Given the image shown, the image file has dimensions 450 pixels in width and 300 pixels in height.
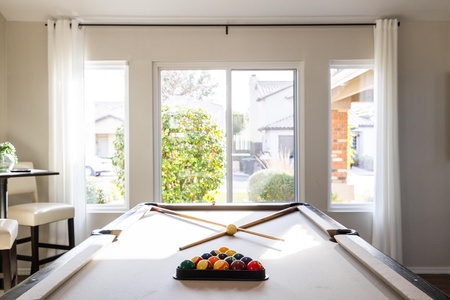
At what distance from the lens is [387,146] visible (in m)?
4.11

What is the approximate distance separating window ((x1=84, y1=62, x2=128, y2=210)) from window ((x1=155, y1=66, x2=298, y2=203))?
420 millimetres

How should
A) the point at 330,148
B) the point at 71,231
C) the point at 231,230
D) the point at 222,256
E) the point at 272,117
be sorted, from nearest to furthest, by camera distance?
1. the point at 222,256
2. the point at 231,230
3. the point at 71,231
4. the point at 330,148
5. the point at 272,117

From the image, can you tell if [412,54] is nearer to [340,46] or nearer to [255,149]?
[340,46]

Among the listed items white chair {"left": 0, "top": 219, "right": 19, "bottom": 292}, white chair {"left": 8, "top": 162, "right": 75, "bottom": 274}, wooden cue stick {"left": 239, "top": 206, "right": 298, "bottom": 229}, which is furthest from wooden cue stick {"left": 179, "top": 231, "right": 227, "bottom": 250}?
white chair {"left": 8, "top": 162, "right": 75, "bottom": 274}

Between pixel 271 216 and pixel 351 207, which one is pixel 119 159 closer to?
pixel 271 216

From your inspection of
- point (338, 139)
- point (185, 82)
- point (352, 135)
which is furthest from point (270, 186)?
point (185, 82)

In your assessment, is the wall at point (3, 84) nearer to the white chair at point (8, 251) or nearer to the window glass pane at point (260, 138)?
the white chair at point (8, 251)

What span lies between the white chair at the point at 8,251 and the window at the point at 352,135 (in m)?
2.93

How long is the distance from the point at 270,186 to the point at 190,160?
86 cm

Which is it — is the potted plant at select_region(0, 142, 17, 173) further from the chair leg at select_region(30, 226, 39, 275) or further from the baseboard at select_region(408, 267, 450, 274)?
the baseboard at select_region(408, 267, 450, 274)

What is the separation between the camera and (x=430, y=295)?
1.20m

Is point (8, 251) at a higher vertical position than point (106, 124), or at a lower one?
lower

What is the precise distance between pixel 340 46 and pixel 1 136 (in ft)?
11.3

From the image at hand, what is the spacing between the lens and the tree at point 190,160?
436 centimetres
